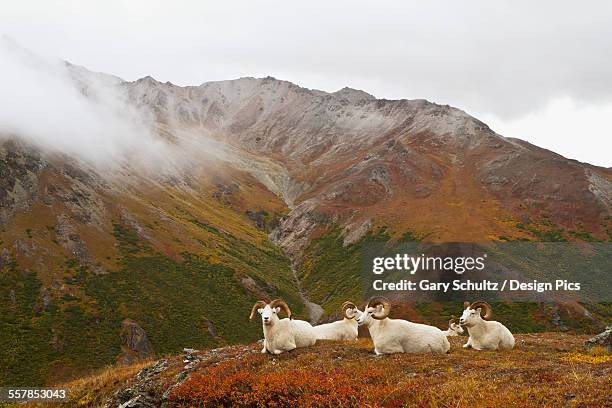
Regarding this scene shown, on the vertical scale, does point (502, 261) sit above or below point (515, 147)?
below

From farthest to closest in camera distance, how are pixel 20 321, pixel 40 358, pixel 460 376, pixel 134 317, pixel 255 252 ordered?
pixel 255 252, pixel 134 317, pixel 20 321, pixel 40 358, pixel 460 376

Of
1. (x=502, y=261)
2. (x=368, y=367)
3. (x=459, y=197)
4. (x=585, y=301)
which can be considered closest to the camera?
(x=368, y=367)

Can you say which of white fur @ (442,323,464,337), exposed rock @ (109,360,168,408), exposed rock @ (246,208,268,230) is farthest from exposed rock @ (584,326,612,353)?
exposed rock @ (246,208,268,230)

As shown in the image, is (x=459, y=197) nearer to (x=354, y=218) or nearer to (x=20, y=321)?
(x=354, y=218)

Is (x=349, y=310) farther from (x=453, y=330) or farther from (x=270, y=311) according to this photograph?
(x=453, y=330)

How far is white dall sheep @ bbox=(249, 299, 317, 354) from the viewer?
2266cm

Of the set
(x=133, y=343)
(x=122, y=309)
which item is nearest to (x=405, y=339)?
(x=133, y=343)

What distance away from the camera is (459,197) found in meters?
158

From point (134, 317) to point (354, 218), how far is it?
88.4 meters

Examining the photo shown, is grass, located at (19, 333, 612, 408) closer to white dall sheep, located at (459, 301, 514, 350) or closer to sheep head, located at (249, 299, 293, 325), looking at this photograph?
white dall sheep, located at (459, 301, 514, 350)

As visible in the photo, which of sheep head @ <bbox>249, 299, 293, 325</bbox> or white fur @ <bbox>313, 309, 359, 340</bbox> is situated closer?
sheep head @ <bbox>249, 299, 293, 325</bbox>

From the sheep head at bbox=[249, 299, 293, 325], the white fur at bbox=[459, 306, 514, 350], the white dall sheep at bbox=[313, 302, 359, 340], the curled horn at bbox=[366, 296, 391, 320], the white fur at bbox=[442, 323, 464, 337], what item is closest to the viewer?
the curled horn at bbox=[366, 296, 391, 320]

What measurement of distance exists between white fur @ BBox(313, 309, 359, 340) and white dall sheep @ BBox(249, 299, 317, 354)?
425 cm

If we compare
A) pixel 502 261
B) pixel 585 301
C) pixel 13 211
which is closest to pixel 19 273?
pixel 13 211
